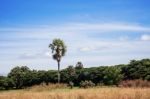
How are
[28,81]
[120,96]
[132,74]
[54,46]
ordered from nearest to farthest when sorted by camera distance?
[120,96], [132,74], [28,81], [54,46]

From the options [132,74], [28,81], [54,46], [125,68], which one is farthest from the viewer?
[54,46]

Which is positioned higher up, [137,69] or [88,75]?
[137,69]

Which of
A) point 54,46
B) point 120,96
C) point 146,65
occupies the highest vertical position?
point 54,46

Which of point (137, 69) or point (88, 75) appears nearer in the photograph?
point (137, 69)

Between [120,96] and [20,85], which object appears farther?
[20,85]

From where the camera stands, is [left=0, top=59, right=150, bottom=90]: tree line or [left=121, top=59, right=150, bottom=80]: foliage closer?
[left=121, top=59, right=150, bottom=80]: foliage

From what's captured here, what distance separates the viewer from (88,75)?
2694 inches

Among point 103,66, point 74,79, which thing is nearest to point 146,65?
point 103,66

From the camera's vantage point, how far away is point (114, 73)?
58531mm

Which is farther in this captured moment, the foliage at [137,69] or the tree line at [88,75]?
the tree line at [88,75]

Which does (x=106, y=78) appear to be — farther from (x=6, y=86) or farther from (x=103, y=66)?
(x=6, y=86)

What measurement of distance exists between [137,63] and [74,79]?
1498 centimetres

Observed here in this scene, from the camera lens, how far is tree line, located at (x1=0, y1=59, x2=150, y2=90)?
58.0 meters

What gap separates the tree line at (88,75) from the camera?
57963mm
